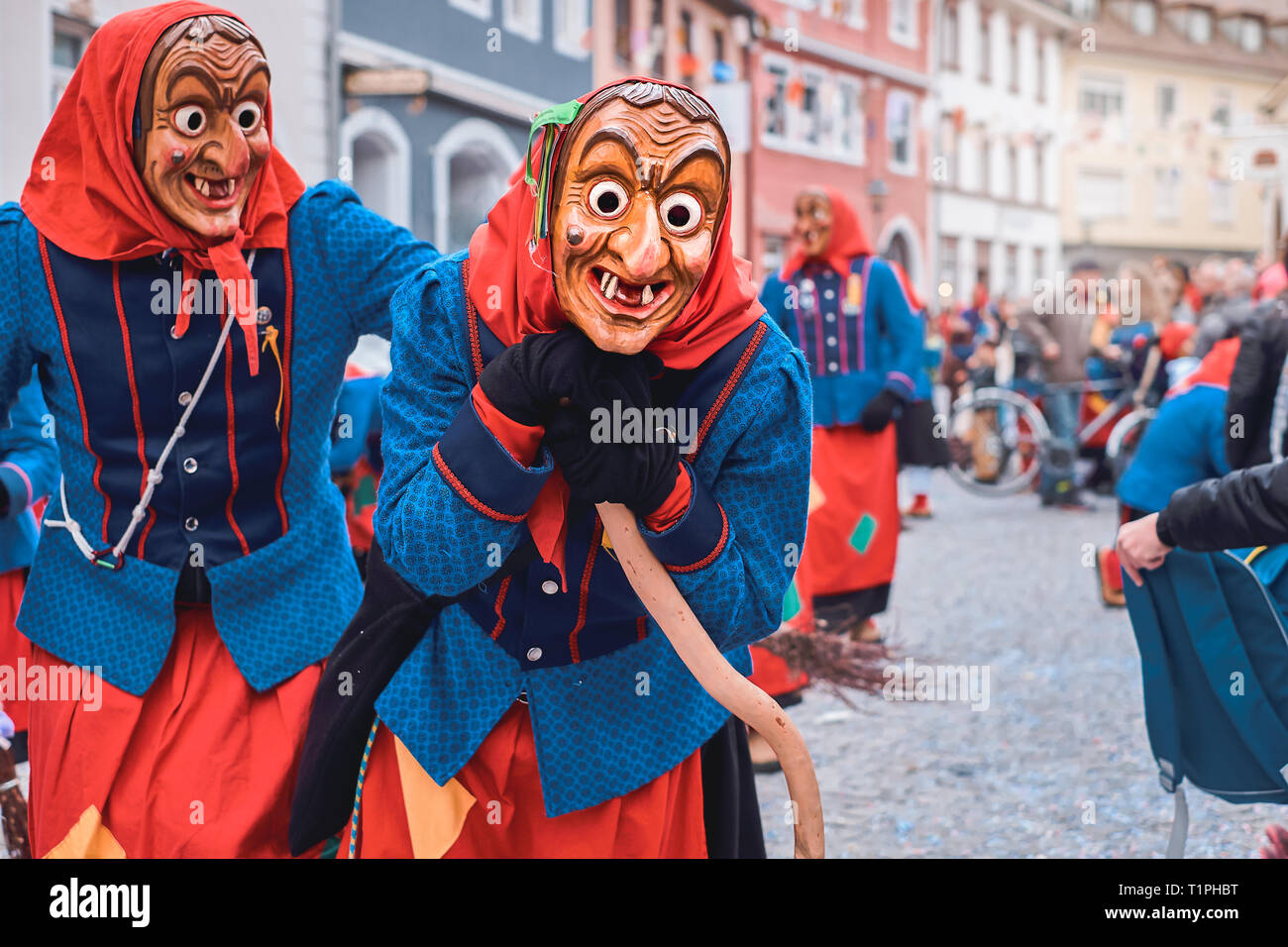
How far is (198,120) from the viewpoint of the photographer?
2141 mm

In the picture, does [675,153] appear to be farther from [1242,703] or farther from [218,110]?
[1242,703]

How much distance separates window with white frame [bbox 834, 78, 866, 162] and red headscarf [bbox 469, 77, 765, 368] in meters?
26.2

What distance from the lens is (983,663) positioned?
20.0 feet

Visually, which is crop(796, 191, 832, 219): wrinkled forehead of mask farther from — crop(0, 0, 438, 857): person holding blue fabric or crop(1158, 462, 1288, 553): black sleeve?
crop(0, 0, 438, 857): person holding blue fabric

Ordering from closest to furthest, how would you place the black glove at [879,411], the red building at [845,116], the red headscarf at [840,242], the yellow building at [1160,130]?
the black glove at [879,411]
the red headscarf at [840,242]
the red building at [845,116]
the yellow building at [1160,130]

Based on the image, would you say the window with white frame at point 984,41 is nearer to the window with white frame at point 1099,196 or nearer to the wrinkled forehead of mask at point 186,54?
the window with white frame at point 1099,196

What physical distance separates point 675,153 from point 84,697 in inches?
50.6

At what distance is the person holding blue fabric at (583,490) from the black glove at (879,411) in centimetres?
376

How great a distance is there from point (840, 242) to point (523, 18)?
8469 mm

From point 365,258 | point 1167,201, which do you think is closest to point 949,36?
point 1167,201

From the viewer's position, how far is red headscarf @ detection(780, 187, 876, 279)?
19.1 feet

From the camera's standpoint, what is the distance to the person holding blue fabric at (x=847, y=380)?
227 inches

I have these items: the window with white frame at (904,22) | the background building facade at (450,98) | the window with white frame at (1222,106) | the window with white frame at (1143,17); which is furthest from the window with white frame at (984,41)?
the background building facade at (450,98)

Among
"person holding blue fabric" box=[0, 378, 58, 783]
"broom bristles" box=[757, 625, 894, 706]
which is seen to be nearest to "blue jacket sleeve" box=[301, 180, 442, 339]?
"person holding blue fabric" box=[0, 378, 58, 783]
